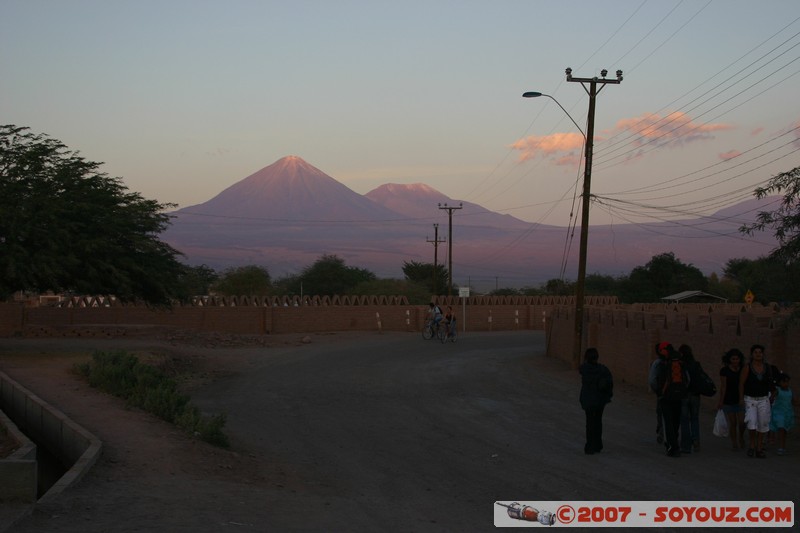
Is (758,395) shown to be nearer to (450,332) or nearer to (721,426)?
(721,426)

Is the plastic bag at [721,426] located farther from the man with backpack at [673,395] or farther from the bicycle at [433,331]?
the bicycle at [433,331]

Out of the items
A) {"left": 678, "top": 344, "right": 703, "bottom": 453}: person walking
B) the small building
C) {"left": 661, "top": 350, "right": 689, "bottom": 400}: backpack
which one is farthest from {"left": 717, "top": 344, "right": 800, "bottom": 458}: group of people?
the small building

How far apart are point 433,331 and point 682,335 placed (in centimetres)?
2404

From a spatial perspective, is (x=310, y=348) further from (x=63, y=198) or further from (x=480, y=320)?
(x=480, y=320)

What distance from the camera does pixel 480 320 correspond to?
188ft

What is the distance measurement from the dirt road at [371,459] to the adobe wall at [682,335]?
1.01 metres

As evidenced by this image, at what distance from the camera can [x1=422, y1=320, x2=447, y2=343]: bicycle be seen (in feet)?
142

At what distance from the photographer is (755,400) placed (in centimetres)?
1310

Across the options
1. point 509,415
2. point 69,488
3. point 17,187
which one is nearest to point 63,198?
point 17,187

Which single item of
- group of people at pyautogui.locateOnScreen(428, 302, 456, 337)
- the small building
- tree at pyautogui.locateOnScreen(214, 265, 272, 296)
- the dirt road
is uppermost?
tree at pyautogui.locateOnScreen(214, 265, 272, 296)

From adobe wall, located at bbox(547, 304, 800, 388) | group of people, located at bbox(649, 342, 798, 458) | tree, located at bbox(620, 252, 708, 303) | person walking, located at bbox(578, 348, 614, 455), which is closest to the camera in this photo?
group of people, located at bbox(649, 342, 798, 458)

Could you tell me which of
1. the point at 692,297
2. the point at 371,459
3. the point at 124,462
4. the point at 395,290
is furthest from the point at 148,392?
the point at 395,290

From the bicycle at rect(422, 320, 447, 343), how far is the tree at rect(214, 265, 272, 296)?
174 ft

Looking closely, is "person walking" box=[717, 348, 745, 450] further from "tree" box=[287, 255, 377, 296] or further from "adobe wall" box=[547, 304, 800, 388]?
"tree" box=[287, 255, 377, 296]
